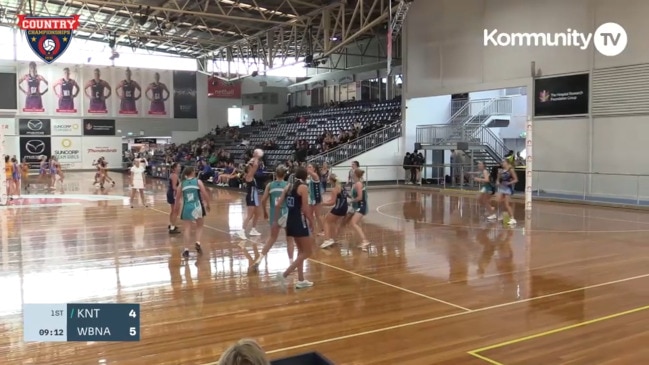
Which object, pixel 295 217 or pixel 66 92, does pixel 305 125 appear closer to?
pixel 66 92

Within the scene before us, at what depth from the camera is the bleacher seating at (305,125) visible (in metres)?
32.3

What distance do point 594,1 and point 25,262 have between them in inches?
782

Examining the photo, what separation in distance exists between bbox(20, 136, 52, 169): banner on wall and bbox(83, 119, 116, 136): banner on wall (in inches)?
109

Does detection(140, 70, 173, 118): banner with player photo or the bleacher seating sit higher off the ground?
detection(140, 70, 173, 118): banner with player photo

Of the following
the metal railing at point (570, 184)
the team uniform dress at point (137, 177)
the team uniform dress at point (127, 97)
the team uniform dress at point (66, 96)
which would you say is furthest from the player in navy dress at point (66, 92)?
the team uniform dress at point (137, 177)

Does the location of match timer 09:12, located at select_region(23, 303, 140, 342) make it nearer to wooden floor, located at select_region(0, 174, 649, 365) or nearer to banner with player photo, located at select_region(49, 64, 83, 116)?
wooden floor, located at select_region(0, 174, 649, 365)

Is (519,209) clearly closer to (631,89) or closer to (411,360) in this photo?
(631,89)

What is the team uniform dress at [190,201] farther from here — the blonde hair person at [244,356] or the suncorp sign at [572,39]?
the suncorp sign at [572,39]

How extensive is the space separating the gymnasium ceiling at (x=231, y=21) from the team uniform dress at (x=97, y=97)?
380 cm

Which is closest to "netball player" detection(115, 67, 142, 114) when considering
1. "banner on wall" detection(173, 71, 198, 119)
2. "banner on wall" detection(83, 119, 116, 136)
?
"banner on wall" detection(83, 119, 116, 136)

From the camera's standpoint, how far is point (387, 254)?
33.2 ft

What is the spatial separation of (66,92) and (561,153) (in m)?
34.7

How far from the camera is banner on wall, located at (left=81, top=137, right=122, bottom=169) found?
42594mm

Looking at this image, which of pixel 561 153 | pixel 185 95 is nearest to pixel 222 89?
pixel 185 95
